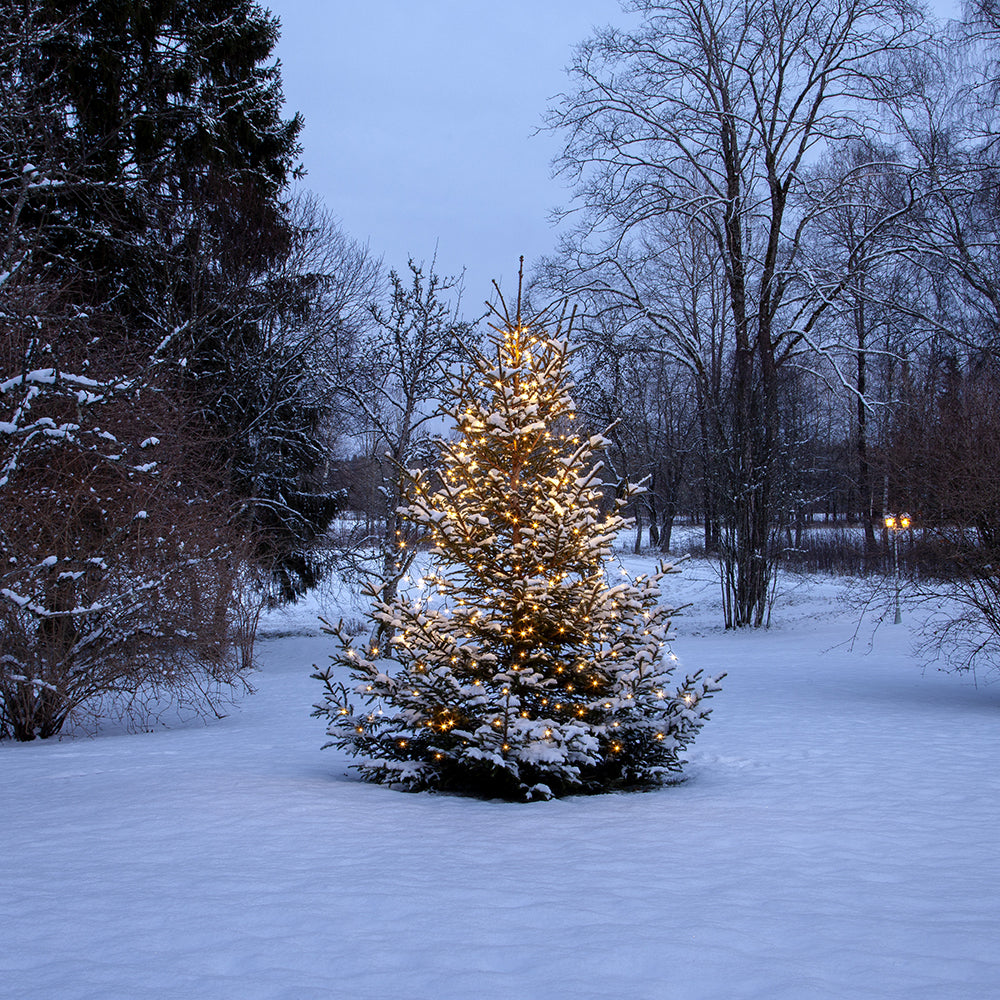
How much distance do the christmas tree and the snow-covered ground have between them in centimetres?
40

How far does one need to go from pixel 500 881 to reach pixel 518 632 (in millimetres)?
2503

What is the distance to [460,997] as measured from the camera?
118 inches

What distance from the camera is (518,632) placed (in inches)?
263

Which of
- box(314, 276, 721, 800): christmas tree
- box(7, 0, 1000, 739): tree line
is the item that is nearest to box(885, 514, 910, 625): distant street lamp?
box(7, 0, 1000, 739): tree line

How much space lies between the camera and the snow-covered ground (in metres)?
3.15

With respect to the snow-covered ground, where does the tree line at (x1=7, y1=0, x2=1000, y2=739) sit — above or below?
above

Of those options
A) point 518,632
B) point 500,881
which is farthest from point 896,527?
point 500,881

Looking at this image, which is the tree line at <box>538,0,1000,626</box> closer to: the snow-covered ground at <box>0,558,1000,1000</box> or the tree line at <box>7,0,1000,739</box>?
the tree line at <box>7,0,1000,739</box>

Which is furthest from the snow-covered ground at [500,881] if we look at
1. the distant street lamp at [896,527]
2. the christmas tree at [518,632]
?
the distant street lamp at [896,527]

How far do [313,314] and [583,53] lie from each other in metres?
8.50

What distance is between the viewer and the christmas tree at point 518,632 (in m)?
6.50

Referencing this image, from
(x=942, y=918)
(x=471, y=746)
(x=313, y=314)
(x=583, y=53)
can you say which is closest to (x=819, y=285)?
(x=583, y=53)

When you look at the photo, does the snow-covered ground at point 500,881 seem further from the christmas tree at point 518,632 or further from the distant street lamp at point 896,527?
the distant street lamp at point 896,527

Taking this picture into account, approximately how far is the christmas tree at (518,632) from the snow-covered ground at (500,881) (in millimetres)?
397
